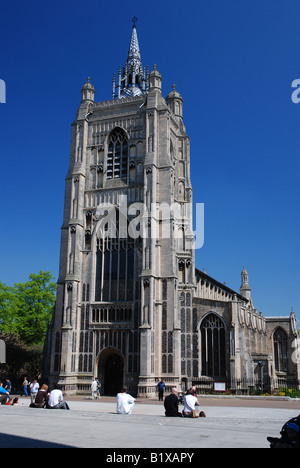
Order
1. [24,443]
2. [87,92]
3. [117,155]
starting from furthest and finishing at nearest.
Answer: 1. [87,92]
2. [117,155]
3. [24,443]

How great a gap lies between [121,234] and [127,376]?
35.8 feet

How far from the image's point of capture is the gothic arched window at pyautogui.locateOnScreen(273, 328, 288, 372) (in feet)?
175

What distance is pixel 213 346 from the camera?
3572cm

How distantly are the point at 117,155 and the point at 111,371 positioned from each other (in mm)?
17916

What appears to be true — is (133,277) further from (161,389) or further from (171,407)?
(171,407)

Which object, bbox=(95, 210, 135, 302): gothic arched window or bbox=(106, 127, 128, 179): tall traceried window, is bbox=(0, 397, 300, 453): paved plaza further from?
bbox=(106, 127, 128, 179): tall traceried window

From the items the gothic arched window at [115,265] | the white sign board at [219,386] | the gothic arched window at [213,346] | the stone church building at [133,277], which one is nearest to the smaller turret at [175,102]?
the stone church building at [133,277]

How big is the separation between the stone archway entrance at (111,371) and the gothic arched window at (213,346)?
21.6 ft

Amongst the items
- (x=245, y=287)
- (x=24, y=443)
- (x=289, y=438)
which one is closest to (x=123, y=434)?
(x=24, y=443)

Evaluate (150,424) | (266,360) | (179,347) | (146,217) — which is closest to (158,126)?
(146,217)

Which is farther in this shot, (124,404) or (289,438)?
(124,404)

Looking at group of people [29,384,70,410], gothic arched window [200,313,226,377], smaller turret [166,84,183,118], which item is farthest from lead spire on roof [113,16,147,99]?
group of people [29,384,70,410]
